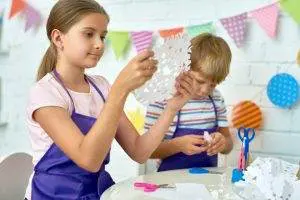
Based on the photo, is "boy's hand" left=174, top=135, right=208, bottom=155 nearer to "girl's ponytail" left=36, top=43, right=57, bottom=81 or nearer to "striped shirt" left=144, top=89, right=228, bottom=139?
"striped shirt" left=144, top=89, right=228, bottom=139

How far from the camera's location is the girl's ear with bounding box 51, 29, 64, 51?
1.00 meters

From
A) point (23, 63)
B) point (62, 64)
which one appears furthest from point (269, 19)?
point (23, 63)

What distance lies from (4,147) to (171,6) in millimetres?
959

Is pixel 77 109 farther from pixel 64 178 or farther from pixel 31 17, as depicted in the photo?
pixel 31 17

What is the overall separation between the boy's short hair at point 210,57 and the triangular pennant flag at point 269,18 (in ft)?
0.75

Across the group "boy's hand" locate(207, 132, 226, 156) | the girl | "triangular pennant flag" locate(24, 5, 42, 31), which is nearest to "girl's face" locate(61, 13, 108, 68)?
the girl

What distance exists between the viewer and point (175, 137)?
129 cm

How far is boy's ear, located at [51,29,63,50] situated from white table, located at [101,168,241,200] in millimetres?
329

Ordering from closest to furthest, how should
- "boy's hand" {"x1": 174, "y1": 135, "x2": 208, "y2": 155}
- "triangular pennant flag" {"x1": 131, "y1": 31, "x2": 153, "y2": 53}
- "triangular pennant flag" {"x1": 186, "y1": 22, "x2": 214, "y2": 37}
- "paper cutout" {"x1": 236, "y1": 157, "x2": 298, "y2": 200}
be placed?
1. "paper cutout" {"x1": 236, "y1": 157, "x2": 298, "y2": 200}
2. "boy's hand" {"x1": 174, "y1": 135, "x2": 208, "y2": 155}
3. "triangular pennant flag" {"x1": 186, "y1": 22, "x2": 214, "y2": 37}
4. "triangular pennant flag" {"x1": 131, "y1": 31, "x2": 153, "y2": 53}

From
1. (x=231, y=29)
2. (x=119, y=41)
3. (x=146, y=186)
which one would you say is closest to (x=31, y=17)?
(x=119, y=41)

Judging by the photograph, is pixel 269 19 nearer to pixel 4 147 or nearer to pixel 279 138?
pixel 279 138

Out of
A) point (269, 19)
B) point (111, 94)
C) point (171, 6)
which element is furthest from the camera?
point (171, 6)

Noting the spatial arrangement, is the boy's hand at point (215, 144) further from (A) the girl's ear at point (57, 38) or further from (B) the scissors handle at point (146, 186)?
(A) the girl's ear at point (57, 38)

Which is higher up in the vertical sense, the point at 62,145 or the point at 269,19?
the point at 269,19
